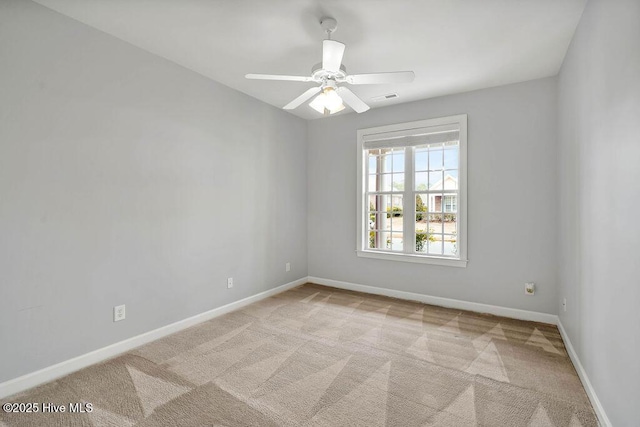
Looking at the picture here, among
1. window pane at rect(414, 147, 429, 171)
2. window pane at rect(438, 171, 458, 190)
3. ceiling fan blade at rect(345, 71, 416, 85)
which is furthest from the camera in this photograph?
window pane at rect(414, 147, 429, 171)

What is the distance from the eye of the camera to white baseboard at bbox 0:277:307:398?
78.0 inches

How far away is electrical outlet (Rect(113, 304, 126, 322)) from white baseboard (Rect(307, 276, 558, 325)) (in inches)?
110

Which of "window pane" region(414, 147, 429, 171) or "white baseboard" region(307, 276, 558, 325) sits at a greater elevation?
"window pane" region(414, 147, 429, 171)

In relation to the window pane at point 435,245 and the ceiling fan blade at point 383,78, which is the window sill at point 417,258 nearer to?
the window pane at point 435,245

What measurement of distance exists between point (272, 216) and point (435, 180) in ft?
7.48

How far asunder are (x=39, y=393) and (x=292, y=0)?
10.3 feet

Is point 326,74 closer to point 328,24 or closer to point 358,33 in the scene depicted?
point 328,24

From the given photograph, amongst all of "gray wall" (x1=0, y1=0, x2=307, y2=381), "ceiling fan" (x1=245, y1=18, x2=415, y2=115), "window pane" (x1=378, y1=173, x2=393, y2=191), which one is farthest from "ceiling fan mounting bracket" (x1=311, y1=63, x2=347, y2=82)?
"window pane" (x1=378, y1=173, x2=393, y2=191)

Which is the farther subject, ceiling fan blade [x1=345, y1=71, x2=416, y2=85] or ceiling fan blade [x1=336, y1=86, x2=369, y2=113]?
ceiling fan blade [x1=336, y1=86, x2=369, y2=113]

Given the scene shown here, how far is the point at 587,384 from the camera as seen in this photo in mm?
1992

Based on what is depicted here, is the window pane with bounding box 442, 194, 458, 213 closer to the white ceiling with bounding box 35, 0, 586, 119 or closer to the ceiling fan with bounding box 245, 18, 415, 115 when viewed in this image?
the white ceiling with bounding box 35, 0, 586, 119

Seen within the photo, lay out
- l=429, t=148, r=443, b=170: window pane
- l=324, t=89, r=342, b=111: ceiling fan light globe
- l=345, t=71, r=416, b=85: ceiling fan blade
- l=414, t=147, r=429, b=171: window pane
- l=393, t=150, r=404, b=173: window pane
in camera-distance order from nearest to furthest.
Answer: l=345, t=71, r=416, b=85: ceiling fan blade, l=324, t=89, r=342, b=111: ceiling fan light globe, l=429, t=148, r=443, b=170: window pane, l=414, t=147, r=429, b=171: window pane, l=393, t=150, r=404, b=173: window pane

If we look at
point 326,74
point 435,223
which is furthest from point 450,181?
point 326,74

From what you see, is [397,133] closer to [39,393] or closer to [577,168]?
[577,168]
